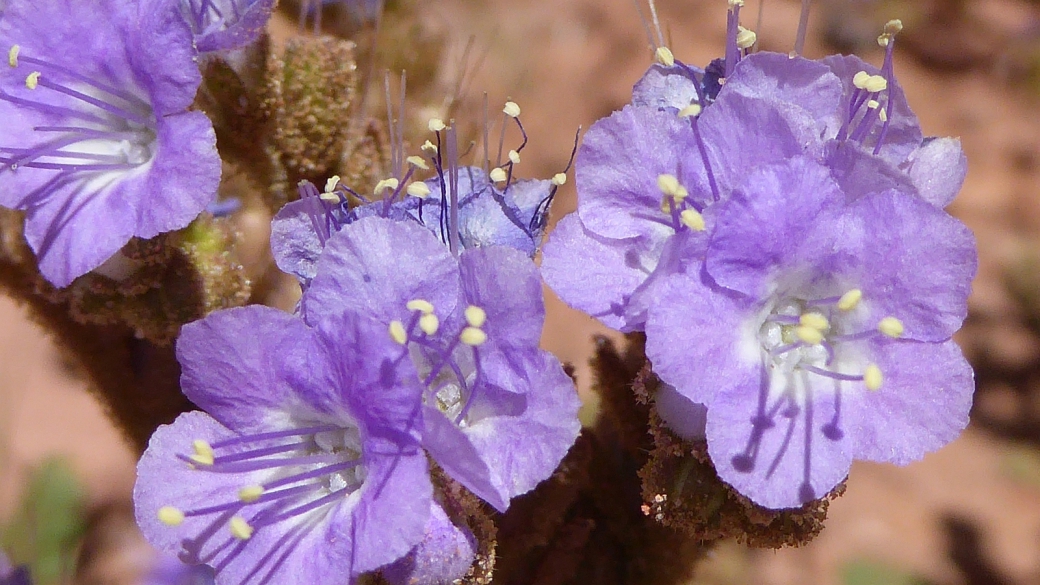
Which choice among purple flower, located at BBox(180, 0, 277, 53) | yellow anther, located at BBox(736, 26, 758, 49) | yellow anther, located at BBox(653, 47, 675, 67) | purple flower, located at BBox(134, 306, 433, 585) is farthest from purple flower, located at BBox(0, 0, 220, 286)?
yellow anther, located at BBox(736, 26, 758, 49)

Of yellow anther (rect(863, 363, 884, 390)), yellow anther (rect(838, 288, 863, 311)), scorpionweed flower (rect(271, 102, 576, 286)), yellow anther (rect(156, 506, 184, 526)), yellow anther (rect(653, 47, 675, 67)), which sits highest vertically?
yellow anther (rect(653, 47, 675, 67))

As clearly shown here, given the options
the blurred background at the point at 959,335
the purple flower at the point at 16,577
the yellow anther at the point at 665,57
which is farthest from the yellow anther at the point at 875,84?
the purple flower at the point at 16,577

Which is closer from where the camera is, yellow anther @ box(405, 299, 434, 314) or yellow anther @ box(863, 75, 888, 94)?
yellow anther @ box(405, 299, 434, 314)

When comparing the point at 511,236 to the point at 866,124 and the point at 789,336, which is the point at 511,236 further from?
the point at 866,124

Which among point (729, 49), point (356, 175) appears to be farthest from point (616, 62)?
point (729, 49)

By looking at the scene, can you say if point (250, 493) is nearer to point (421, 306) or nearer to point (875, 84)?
point (421, 306)

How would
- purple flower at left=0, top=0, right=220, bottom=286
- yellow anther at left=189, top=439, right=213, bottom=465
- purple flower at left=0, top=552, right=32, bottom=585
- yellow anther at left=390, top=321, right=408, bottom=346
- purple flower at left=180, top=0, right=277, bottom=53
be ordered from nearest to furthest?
yellow anther at left=390, top=321, right=408, bottom=346 → yellow anther at left=189, top=439, right=213, bottom=465 → purple flower at left=0, top=0, right=220, bottom=286 → purple flower at left=180, top=0, right=277, bottom=53 → purple flower at left=0, top=552, right=32, bottom=585

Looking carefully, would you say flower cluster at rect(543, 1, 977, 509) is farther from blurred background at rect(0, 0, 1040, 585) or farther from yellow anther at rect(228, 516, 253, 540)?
blurred background at rect(0, 0, 1040, 585)
